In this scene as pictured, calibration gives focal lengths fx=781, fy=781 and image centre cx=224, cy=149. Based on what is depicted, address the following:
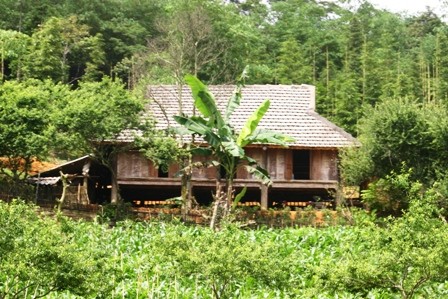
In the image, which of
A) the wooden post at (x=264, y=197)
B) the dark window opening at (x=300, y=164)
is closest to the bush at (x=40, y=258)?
the wooden post at (x=264, y=197)

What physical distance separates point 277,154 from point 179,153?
427cm

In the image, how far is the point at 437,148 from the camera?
22.2 m

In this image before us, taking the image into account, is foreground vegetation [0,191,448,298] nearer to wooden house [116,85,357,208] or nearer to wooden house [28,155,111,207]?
wooden house [28,155,111,207]

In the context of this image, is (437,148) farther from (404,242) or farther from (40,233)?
(40,233)

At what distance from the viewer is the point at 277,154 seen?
2477 cm

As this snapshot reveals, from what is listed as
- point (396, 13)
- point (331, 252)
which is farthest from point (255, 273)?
point (396, 13)

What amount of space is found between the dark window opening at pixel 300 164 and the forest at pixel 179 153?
7.33ft

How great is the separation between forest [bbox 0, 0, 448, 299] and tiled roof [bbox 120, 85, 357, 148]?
0.78 metres

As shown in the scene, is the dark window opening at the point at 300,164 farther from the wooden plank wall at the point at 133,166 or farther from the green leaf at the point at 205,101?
the green leaf at the point at 205,101

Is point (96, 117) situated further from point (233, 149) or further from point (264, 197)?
point (264, 197)

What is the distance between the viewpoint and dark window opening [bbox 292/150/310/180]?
26.4m

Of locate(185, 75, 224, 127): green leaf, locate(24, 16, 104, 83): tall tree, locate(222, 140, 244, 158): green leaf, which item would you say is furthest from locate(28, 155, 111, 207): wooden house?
locate(24, 16, 104, 83): tall tree

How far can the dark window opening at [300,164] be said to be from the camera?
86.7ft

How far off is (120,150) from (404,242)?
13226mm
